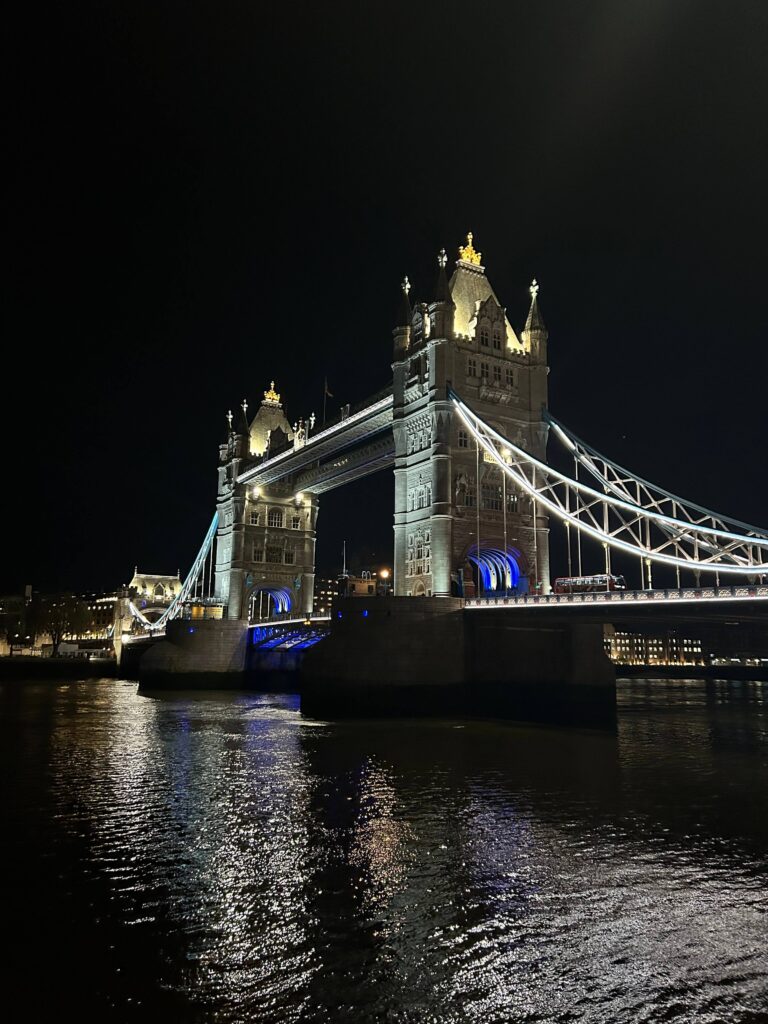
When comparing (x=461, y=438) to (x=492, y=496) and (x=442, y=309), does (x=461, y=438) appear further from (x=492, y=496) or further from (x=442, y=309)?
(x=442, y=309)

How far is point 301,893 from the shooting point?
13789mm

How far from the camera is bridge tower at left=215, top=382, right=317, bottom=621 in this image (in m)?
81.9

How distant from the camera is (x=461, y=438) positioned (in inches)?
2000

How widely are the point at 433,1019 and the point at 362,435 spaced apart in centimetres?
5577

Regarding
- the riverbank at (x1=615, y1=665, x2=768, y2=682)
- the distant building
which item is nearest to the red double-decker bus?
the riverbank at (x1=615, y1=665, x2=768, y2=682)

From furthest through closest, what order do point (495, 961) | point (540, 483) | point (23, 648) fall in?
point (23, 648)
point (540, 483)
point (495, 961)

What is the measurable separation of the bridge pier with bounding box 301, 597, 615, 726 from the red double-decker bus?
7.99 feet

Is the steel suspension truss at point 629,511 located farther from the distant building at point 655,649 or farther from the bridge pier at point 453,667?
the distant building at point 655,649

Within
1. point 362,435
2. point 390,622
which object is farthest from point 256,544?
point 390,622

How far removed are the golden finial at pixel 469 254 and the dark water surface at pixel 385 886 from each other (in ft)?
124

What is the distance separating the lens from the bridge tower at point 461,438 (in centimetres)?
4966

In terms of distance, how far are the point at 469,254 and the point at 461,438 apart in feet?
48.6

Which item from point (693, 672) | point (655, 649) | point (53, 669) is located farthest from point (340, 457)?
point (655, 649)

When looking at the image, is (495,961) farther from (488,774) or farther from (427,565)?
(427,565)
